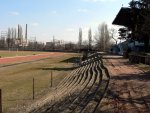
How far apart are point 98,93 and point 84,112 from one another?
4337 mm

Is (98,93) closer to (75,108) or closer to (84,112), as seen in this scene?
(75,108)

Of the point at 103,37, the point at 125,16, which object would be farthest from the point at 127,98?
the point at 103,37

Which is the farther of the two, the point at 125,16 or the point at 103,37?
the point at 103,37

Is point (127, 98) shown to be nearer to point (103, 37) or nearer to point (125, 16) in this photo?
point (125, 16)

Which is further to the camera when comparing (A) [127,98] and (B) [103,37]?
(B) [103,37]

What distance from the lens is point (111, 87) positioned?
19.6 meters

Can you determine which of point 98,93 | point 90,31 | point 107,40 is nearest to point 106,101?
point 98,93

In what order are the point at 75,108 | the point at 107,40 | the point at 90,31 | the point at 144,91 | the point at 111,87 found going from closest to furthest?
the point at 75,108 < the point at 144,91 < the point at 111,87 < the point at 107,40 < the point at 90,31

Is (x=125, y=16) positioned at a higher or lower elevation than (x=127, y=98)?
higher

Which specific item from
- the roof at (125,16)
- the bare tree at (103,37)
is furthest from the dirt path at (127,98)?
the bare tree at (103,37)

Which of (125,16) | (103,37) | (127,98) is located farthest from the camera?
(103,37)

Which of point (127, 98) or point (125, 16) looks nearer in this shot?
point (127, 98)

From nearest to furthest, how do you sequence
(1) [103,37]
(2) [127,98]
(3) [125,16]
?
(2) [127,98] → (3) [125,16] → (1) [103,37]

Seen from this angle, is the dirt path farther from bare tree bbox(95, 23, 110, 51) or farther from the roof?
bare tree bbox(95, 23, 110, 51)
